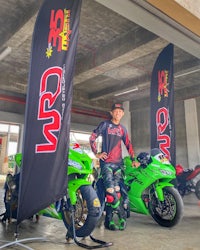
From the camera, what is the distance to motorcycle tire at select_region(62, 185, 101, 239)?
87.7 inches

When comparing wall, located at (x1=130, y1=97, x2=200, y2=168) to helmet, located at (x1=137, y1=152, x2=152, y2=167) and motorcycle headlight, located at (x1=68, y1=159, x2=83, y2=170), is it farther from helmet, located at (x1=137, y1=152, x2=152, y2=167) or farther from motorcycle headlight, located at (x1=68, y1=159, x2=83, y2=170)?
motorcycle headlight, located at (x1=68, y1=159, x2=83, y2=170)

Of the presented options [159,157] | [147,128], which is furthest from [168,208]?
[147,128]

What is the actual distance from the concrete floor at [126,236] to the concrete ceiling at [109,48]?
2879 mm

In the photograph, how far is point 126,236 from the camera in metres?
2.71

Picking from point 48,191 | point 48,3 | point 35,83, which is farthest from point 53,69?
point 48,191

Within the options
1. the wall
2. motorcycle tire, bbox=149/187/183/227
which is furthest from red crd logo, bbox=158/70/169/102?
the wall

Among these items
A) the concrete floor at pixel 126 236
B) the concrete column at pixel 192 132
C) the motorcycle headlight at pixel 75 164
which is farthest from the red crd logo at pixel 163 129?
the concrete column at pixel 192 132

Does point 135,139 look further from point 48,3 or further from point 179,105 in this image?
point 48,3

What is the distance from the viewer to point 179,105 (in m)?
10.8

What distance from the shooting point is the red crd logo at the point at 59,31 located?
2508mm

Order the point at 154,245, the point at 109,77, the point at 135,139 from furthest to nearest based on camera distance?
the point at 135,139
the point at 109,77
the point at 154,245

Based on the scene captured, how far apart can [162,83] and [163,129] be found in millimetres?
1075

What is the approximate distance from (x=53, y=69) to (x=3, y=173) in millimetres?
19219

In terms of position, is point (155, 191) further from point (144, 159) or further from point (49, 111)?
point (49, 111)
